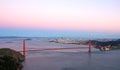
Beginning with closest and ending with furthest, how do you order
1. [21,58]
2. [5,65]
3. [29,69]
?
[5,65] < [29,69] < [21,58]

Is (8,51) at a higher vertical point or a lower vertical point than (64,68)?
higher

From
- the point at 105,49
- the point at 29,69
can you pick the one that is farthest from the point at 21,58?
the point at 105,49

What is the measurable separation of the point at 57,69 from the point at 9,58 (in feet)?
6.65

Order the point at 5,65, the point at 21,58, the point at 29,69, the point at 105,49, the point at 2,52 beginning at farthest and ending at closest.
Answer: the point at 105,49
the point at 21,58
the point at 2,52
the point at 29,69
the point at 5,65

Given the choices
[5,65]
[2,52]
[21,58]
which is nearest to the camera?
[5,65]

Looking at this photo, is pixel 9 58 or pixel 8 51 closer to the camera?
pixel 9 58

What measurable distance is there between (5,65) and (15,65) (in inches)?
12.7

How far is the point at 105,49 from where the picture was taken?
1883 centimetres

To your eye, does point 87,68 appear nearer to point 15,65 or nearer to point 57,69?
point 57,69

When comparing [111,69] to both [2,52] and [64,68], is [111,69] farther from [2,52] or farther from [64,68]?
[2,52]

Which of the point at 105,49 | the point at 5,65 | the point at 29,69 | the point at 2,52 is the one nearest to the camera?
the point at 5,65

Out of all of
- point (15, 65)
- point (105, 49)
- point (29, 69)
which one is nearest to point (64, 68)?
point (29, 69)

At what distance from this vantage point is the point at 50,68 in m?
9.27

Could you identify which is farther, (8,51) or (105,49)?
(105,49)
